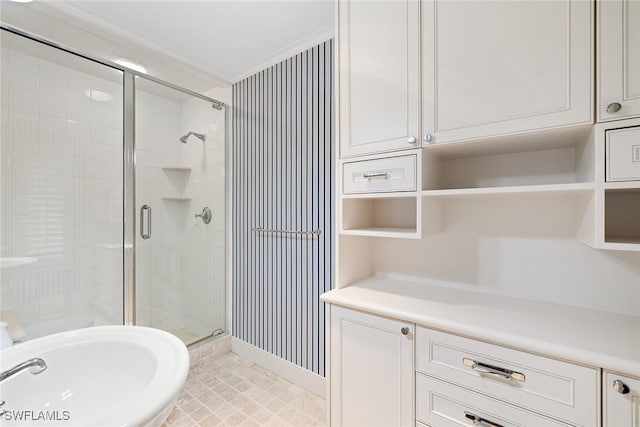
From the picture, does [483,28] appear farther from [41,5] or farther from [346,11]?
[41,5]

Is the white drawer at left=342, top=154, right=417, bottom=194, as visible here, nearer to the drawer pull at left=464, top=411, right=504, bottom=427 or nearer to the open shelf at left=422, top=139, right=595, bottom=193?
the open shelf at left=422, top=139, right=595, bottom=193

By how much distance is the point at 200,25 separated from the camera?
1.74m

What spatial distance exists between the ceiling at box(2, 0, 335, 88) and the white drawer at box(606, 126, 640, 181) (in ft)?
4.92

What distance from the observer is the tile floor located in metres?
1.58

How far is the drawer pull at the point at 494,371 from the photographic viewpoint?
0.87 m

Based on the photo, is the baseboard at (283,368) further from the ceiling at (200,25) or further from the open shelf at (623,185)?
the ceiling at (200,25)

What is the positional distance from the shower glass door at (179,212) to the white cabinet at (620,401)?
2411 millimetres

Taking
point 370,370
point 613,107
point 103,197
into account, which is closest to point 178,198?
point 103,197

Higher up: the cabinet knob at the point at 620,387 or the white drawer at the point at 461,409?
the cabinet knob at the point at 620,387

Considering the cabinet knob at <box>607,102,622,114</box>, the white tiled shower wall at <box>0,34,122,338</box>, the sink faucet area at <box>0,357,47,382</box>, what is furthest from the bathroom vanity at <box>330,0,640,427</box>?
the white tiled shower wall at <box>0,34,122,338</box>

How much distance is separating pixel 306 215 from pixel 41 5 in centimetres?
194

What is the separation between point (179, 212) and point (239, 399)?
4.85 feet

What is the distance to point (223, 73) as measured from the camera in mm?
2314

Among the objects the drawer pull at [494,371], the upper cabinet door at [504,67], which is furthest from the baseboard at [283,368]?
the upper cabinet door at [504,67]
